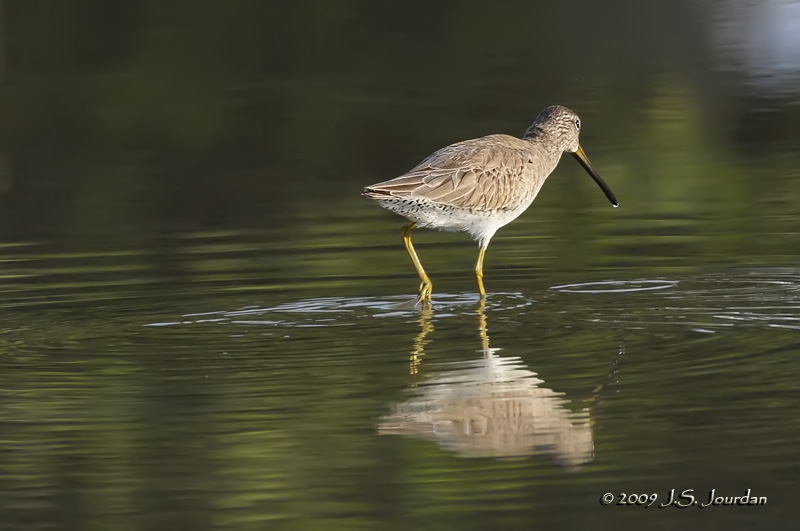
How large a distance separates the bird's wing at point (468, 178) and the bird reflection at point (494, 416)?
247cm

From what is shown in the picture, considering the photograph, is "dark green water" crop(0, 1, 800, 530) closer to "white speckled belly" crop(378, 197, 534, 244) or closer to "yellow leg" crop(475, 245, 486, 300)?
"yellow leg" crop(475, 245, 486, 300)

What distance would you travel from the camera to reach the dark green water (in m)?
6.97

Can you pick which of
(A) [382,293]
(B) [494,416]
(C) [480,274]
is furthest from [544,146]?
(B) [494,416]

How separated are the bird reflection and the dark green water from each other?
23 mm

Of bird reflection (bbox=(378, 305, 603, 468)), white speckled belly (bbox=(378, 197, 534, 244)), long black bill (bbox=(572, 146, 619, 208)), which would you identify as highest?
bird reflection (bbox=(378, 305, 603, 468))

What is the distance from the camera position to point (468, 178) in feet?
37.9

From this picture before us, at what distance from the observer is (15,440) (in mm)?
7824

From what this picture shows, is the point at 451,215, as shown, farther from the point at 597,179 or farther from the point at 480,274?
the point at 597,179

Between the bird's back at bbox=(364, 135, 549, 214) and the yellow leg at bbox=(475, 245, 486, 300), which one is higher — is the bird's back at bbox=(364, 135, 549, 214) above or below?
above

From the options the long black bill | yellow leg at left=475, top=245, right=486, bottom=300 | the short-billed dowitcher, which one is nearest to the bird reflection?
yellow leg at left=475, top=245, right=486, bottom=300

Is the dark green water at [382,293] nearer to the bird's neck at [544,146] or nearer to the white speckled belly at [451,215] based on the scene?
the white speckled belly at [451,215]

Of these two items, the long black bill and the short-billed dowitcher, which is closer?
the short-billed dowitcher

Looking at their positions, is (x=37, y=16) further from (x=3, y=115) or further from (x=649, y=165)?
(x=649, y=165)

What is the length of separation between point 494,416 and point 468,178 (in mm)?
3952
